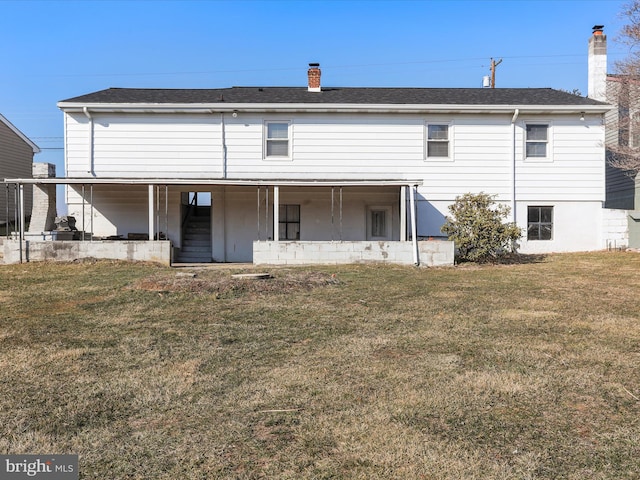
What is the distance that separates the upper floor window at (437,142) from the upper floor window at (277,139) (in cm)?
468

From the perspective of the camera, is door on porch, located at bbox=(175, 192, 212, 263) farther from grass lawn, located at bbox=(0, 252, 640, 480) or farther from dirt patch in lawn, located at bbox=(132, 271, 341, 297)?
grass lawn, located at bbox=(0, 252, 640, 480)

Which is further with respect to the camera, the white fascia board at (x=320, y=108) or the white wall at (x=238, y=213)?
the white wall at (x=238, y=213)

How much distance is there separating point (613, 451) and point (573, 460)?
31 cm

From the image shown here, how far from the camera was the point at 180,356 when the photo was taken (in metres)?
4.98

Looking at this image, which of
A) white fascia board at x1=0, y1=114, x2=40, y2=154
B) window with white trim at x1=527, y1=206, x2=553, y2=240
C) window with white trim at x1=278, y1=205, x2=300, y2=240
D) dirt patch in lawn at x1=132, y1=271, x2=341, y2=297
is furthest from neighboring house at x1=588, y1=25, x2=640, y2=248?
white fascia board at x1=0, y1=114, x2=40, y2=154

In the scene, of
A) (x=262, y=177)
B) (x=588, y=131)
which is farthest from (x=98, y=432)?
(x=588, y=131)

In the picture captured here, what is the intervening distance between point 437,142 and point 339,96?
3.75 meters

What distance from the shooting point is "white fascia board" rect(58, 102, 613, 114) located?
15.1 metres

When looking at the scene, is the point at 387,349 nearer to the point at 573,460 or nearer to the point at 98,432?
the point at 573,460

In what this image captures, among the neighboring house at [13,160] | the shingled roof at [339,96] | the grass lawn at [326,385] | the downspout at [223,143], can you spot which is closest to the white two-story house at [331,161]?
the downspout at [223,143]

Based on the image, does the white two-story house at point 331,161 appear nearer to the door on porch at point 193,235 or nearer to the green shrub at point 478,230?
the door on porch at point 193,235

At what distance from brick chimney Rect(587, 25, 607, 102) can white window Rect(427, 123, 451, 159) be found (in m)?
6.05

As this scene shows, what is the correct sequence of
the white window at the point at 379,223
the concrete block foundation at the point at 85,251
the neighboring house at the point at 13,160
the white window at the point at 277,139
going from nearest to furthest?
the concrete block foundation at the point at 85,251, the white window at the point at 277,139, the white window at the point at 379,223, the neighboring house at the point at 13,160

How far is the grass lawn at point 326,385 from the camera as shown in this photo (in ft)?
9.53
